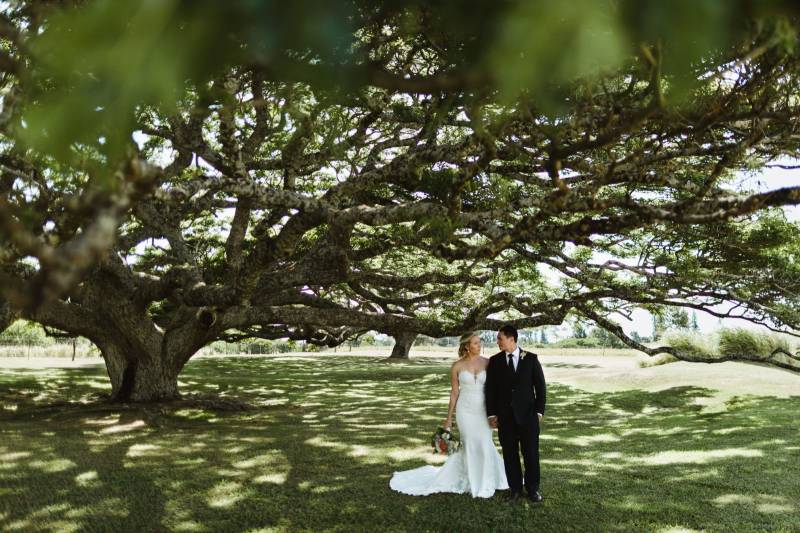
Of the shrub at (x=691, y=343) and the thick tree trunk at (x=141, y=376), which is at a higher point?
the shrub at (x=691, y=343)

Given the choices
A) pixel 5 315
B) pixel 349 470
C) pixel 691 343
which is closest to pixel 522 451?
pixel 349 470

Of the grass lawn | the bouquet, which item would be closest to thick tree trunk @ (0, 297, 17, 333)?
the grass lawn

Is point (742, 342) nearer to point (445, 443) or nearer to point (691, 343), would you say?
point (691, 343)

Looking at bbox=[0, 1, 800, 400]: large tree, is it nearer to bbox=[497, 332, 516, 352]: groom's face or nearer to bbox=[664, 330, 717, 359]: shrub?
bbox=[497, 332, 516, 352]: groom's face

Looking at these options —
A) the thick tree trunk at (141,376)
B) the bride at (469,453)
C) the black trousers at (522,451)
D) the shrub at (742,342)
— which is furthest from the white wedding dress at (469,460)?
the shrub at (742,342)

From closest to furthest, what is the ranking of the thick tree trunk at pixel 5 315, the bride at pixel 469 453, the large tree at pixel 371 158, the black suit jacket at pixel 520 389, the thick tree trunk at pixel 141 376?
the large tree at pixel 371 158 → the black suit jacket at pixel 520 389 → the bride at pixel 469 453 → the thick tree trunk at pixel 5 315 → the thick tree trunk at pixel 141 376

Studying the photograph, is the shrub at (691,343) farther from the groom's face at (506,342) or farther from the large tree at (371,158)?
the groom's face at (506,342)

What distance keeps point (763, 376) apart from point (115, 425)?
54.2 feet

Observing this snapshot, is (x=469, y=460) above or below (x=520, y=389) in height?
below

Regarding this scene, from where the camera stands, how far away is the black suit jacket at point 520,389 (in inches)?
234

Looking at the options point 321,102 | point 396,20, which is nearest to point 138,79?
point 321,102

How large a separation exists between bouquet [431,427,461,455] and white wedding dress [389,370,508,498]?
6 centimetres

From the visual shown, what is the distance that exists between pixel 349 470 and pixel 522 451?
2270 millimetres

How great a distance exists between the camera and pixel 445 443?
639cm
